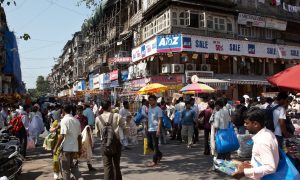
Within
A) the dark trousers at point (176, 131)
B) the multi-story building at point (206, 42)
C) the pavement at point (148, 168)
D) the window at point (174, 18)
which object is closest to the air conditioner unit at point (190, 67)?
the multi-story building at point (206, 42)

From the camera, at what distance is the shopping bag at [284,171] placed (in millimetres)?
3195

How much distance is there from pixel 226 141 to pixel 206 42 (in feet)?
65.3

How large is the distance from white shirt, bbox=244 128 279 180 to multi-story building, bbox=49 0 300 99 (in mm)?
19743

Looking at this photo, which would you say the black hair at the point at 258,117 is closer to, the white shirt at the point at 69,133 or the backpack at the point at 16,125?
the white shirt at the point at 69,133

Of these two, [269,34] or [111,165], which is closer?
[111,165]

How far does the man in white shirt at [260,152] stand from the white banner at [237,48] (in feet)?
73.3

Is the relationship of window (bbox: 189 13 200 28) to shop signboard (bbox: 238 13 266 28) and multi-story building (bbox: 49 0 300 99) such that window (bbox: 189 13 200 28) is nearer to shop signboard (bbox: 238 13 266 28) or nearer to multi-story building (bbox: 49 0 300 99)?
multi-story building (bbox: 49 0 300 99)

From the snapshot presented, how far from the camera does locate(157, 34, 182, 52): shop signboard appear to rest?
25.6 metres

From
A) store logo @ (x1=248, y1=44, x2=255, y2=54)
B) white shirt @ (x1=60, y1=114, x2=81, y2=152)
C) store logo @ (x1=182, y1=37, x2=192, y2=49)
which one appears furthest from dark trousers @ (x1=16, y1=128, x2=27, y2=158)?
store logo @ (x1=248, y1=44, x2=255, y2=54)

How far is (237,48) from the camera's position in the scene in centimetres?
2884

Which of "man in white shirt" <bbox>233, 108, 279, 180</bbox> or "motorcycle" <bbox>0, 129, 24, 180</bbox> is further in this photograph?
"motorcycle" <bbox>0, 129, 24, 180</bbox>

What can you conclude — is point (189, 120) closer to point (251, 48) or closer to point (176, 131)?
point (176, 131)

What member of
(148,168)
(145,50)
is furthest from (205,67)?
(148,168)

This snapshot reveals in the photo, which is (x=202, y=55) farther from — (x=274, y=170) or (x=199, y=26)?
(x=274, y=170)
